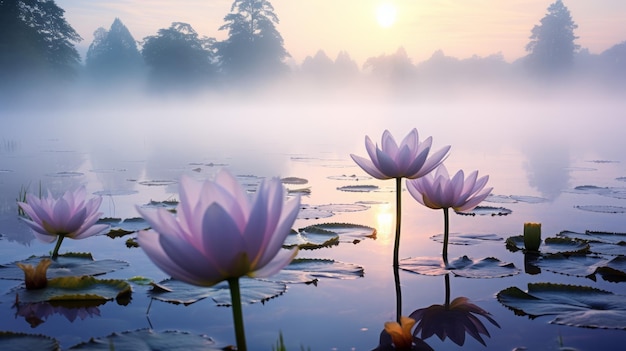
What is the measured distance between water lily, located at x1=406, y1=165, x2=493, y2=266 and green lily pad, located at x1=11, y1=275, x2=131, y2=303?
1450 mm

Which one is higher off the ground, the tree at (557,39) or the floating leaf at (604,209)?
the tree at (557,39)

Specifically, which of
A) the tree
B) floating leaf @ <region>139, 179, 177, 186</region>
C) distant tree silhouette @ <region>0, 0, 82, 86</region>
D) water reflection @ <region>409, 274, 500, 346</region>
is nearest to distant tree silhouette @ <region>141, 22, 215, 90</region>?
distant tree silhouette @ <region>0, 0, 82, 86</region>

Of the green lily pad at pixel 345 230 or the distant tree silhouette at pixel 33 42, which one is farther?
the distant tree silhouette at pixel 33 42

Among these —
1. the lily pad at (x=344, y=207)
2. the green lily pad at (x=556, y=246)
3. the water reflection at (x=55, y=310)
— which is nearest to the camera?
the water reflection at (x=55, y=310)

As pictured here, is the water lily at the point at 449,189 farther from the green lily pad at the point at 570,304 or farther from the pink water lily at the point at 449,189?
the green lily pad at the point at 570,304

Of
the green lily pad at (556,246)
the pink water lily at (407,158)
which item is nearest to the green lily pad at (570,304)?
the pink water lily at (407,158)

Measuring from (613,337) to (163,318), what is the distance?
1608 millimetres

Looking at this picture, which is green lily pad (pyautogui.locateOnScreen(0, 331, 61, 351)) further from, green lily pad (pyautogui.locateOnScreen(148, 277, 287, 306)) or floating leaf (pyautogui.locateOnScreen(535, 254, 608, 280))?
floating leaf (pyautogui.locateOnScreen(535, 254, 608, 280))

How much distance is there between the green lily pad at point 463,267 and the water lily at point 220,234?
5.56 feet

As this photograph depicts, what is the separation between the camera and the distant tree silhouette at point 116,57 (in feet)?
207

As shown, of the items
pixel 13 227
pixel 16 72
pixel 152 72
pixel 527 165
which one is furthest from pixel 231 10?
pixel 13 227

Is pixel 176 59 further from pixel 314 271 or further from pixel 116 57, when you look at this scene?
pixel 314 271

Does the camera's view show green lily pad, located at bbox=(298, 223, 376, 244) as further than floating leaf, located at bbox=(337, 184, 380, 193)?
No

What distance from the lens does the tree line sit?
3747 centimetres
